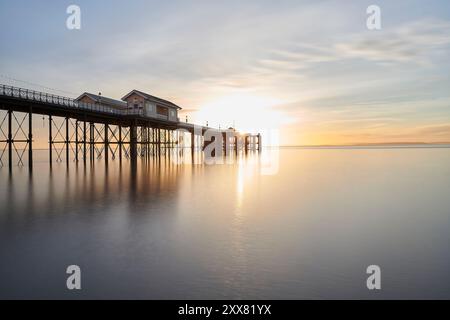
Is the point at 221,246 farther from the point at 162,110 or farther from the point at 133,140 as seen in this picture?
the point at 162,110

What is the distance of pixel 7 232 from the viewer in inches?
446

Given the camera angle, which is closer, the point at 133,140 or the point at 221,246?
the point at 221,246

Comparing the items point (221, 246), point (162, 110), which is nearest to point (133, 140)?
point (162, 110)

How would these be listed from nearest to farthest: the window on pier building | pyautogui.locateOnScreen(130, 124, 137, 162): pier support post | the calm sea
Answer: the calm sea
pyautogui.locateOnScreen(130, 124, 137, 162): pier support post
the window on pier building

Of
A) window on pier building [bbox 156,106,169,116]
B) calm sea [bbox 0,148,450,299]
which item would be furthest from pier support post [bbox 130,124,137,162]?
calm sea [bbox 0,148,450,299]

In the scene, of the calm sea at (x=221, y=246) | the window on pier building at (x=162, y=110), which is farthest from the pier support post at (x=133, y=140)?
the calm sea at (x=221, y=246)

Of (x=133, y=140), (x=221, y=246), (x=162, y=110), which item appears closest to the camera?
(x=221, y=246)

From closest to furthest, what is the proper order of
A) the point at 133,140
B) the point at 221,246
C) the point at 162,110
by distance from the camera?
the point at 221,246 → the point at 133,140 → the point at 162,110

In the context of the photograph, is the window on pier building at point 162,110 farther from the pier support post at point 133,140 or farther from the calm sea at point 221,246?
the calm sea at point 221,246

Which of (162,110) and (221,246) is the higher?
(162,110)

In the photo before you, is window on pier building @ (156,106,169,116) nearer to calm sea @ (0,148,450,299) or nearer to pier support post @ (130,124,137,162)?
pier support post @ (130,124,137,162)

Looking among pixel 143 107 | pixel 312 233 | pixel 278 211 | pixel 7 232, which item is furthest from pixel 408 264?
pixel 143 107
